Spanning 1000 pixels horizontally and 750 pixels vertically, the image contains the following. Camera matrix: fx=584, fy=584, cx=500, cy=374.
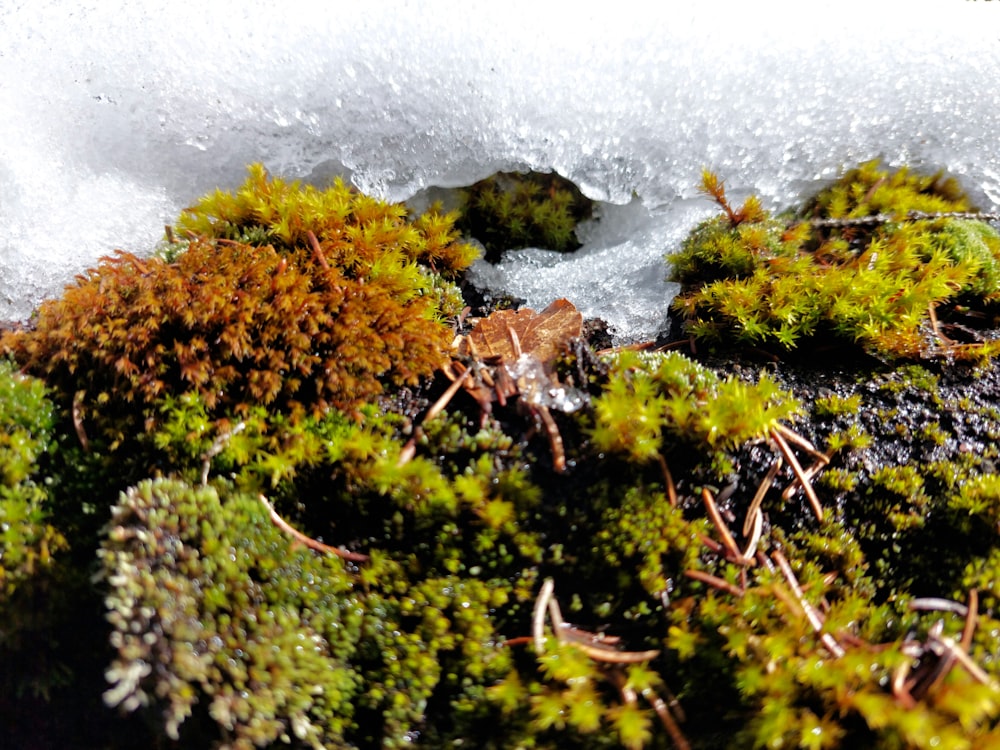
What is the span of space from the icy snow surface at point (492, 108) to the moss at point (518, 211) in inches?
5.4

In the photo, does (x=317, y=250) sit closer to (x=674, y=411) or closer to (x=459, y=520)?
(x=459, y=520)

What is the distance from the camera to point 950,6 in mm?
3311

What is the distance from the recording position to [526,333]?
232 cm

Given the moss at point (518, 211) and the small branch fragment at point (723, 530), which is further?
the moss at point (518, 211)

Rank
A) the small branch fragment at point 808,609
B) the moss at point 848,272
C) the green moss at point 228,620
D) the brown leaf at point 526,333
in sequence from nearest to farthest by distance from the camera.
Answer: the green moss at point 228,620, the small branch fragment at point 808,609, the brown leaf at point 526,333, the moss at point 848,272

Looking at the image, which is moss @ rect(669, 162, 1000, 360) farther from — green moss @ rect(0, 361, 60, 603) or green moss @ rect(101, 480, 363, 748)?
green moss @ rect(0, 361, 60, 603)

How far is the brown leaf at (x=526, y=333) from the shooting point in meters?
2.23

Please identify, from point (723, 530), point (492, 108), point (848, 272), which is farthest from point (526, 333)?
point (848, 272)

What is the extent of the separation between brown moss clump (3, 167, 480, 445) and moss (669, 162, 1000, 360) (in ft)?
4.11

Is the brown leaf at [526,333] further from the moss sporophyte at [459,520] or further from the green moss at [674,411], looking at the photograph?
the green moss at [674,411]

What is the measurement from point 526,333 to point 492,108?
1281mm

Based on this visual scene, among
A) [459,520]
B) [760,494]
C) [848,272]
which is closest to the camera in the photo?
[459,520]

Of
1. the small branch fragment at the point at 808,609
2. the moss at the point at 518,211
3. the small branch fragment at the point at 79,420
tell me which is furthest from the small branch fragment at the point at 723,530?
the small branch fragment at the point at 79,420

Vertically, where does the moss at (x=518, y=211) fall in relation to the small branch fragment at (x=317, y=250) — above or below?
above
